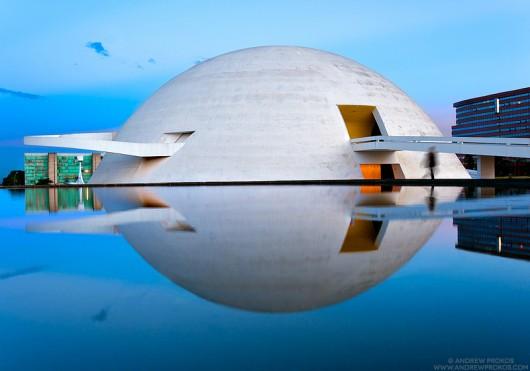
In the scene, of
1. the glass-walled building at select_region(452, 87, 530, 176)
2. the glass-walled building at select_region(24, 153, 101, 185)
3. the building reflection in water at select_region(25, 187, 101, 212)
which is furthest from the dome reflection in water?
the glass-walled building at select_region(452, 87, 530, 176)

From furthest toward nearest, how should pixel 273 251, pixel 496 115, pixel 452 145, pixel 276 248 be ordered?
1. pixel 496 115
2. pixel 452 145
3. pixel 276 248
4. pixel 273 251

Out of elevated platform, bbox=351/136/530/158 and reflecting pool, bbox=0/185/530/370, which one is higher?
elevated platform, bbox=351/136/530/158

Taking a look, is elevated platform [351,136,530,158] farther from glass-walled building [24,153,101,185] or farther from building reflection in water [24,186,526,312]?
glass-walled building [24,153,101,185]

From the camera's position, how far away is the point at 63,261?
524cm

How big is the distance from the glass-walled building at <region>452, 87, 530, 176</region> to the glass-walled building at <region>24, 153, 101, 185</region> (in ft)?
258

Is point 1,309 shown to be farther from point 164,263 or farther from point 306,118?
point 306,118

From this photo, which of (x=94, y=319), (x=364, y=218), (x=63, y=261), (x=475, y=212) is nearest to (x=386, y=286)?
(x=94, y=319)

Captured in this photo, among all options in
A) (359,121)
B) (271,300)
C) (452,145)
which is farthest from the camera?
(359,121)

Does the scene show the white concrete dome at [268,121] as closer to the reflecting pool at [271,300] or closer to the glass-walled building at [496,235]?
the glass-walled building at [496,235]

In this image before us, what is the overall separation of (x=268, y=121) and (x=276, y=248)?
23.3 meters

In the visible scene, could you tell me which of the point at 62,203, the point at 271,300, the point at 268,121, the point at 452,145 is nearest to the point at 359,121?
the point at 268,121

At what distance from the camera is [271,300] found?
337 centimetres

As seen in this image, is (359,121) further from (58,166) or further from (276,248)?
(58,166)

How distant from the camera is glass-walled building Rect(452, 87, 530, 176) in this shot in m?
117
